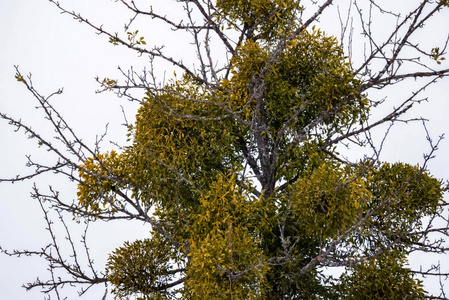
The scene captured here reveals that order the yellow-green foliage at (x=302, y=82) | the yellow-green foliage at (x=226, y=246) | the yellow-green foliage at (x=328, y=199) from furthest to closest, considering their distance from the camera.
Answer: the yellow-green foliage at (x=302, y=82), the yellow-green foliage at (x=328, y=199), the yellow-green foliage at (x=226, y=246)

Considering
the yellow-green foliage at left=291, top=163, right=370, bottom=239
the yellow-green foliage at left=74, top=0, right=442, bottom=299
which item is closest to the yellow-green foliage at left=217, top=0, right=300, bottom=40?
the yellow-green foliage at left=74, top=0, right=442, bottom=299

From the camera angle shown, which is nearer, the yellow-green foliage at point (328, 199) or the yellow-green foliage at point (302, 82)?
the yellow-green foliage at point (328, 199)

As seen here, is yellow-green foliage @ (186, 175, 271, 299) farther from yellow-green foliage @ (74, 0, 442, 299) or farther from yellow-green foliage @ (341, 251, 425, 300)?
yellow-green foliage @ (341, 251, 425, 300)

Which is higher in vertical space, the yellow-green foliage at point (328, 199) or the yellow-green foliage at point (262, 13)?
the yellow-green foliage at point (262, 13)

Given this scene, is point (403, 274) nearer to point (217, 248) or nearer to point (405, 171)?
point (405, 171)

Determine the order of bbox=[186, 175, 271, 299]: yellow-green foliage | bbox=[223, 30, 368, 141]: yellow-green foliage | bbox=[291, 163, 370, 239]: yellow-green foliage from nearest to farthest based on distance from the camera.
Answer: bbox=[186, 175, 271, 299]: yellow-green foliage
bbox=[291, 163, 370, 239]: yellow-green foliage
bbox=[223, 30, 368, 141]: yellow-green foliage

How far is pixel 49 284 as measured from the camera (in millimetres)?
5469

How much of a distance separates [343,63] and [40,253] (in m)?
3.45

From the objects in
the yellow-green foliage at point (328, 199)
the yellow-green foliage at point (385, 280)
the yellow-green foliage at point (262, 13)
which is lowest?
the yellow-green foliage at point (385, 280)

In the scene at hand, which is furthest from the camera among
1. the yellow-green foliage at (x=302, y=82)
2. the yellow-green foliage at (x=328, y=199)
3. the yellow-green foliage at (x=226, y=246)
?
the yellow-green foliage at (x=302, y=82)

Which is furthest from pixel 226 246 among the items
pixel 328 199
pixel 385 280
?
pixel 385 280

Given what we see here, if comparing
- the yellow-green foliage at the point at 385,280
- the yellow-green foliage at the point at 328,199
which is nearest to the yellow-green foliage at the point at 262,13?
the yellow-green foliage at the point at 328,199

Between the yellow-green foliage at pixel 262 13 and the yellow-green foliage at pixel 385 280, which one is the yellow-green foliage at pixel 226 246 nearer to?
the yellow-green foliage at pixel 385 280

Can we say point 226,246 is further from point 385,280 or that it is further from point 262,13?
point 262,13
